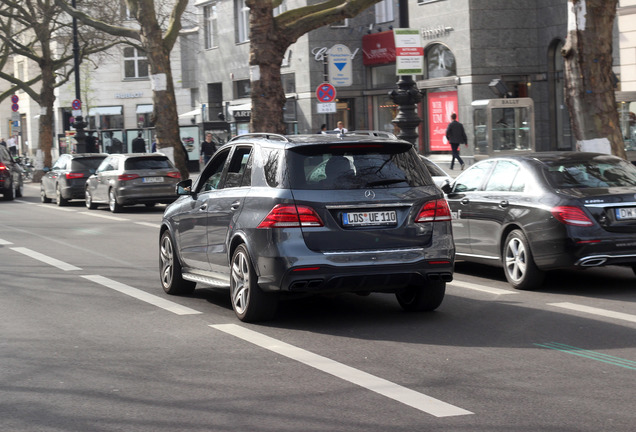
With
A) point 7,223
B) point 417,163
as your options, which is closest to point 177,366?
point 417,163

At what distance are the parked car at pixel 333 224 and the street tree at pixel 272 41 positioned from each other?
13.4m

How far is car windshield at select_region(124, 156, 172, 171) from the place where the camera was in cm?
2625

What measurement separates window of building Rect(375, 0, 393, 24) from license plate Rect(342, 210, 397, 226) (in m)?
34.2

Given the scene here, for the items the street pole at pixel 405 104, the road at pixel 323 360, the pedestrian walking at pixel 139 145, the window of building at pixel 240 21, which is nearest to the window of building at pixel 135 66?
the window of building at pixel 240 21

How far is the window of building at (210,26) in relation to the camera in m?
53.0

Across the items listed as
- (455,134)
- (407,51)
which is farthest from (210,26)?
(407,51)

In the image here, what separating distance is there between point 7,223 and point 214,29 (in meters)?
31.7

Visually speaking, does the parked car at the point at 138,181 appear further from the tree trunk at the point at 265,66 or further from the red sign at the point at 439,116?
the red sign at the point at 439,116

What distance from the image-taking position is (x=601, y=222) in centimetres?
1055

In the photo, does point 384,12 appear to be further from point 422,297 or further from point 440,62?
point 422,297

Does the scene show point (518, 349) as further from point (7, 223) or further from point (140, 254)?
point (7, 223)

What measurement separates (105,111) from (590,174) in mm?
68540

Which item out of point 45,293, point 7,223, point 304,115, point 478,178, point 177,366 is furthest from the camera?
point 304,115

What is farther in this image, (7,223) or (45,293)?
(7,223)
